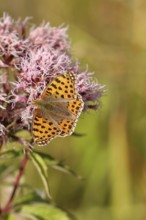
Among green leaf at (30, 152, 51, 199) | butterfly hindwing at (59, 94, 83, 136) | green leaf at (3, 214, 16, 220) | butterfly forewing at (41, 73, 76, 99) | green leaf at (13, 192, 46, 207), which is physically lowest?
green leaf at (3, 214, 16, 220)

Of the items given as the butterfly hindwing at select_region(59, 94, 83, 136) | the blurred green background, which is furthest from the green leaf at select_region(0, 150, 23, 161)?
the blurred green background

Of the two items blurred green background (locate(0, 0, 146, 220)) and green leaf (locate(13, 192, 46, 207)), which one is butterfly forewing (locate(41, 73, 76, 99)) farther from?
blurred green background (locate(0, 0, 146, 220))

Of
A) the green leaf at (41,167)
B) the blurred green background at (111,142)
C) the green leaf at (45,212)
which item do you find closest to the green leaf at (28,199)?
the green leaf at (45,212)

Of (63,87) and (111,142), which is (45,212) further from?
(111,142)

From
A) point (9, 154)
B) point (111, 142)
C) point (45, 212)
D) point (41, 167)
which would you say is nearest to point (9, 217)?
point (45, 212)

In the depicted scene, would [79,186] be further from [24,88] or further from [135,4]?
[24,88]

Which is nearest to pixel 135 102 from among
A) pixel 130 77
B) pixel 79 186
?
pixel 130 77
